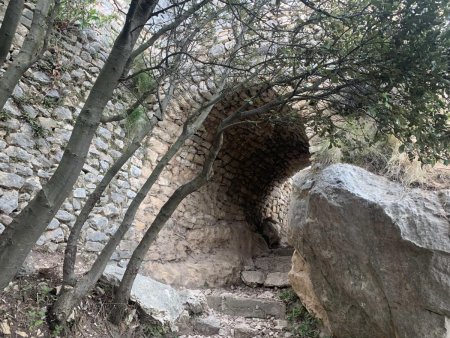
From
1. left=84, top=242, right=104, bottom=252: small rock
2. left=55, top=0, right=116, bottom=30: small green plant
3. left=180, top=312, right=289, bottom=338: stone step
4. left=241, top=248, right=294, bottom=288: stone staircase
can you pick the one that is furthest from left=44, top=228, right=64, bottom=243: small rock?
left=241, top=248, right=294, bottom=288: stone staircase

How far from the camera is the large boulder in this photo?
2793mm

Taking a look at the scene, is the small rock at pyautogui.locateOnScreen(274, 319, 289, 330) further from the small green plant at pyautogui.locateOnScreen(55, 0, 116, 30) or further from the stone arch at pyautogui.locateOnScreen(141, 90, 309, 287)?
the small green plant at pyautogui.locateOnScreen(55, 0, 116, 30)

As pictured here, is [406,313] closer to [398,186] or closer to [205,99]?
[398,186]

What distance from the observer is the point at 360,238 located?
10.3ft

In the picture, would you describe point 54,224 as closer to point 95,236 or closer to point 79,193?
point 79,193

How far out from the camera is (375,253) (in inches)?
120

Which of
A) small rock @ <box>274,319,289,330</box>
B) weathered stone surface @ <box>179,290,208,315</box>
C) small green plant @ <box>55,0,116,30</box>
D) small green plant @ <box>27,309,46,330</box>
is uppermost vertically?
small green plant @ <box>55,0,116,30</box>

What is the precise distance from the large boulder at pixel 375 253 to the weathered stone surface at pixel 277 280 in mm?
1776

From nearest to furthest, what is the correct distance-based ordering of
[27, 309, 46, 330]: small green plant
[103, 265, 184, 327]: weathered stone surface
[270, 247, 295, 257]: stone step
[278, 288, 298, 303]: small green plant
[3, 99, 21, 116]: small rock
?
[27, 309, 46, 330]: small green plant
[103, 265, 184, 327]: weathered stone surface
[3, 99, 21, 116]: small rock
[278, 288, 298, 303]: small green plant
[270, 247, 295, 257]: stone step

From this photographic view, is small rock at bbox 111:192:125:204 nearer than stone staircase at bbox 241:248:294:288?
Yes

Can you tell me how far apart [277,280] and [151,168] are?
253 centimetres

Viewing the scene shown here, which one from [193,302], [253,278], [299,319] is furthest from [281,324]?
[253,278]

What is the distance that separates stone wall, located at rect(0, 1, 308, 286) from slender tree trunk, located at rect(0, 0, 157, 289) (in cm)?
136

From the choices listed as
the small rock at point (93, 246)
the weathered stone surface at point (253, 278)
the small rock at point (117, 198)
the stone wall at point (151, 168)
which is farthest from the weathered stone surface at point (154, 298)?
the weathered stone surface at point (253, 278)
